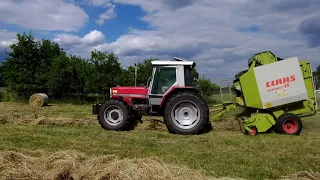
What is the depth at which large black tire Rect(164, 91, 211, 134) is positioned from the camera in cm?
920

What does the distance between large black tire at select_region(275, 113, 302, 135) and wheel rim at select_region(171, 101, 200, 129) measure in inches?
86.8

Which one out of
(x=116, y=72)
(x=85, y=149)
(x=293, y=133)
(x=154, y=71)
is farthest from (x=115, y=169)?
(x=116, y=72)

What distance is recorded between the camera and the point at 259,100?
9.27 metres

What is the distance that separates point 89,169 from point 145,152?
248cm

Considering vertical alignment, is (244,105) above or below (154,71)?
below

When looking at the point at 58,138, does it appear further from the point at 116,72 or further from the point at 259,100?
the point at 116,72

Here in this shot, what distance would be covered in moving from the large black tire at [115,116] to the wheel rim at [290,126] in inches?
171

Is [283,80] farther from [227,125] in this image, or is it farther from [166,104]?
[166,104]

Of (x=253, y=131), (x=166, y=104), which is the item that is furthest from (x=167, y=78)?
(x=253, y=131)

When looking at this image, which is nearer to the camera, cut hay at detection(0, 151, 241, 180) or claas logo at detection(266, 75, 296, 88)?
cut hay at detection(0, 151, 241, 180)

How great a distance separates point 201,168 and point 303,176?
171 cm

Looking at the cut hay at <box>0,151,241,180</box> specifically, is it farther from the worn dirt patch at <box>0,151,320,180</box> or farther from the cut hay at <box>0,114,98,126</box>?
the cut hay at <box>0,114,98,126</box>

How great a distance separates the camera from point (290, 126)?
9125mm

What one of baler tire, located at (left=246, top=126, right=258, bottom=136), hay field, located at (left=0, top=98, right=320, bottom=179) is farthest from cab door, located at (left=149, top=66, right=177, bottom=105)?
baler tire, located at (left=246, top=126, right=258, bottom=136)
